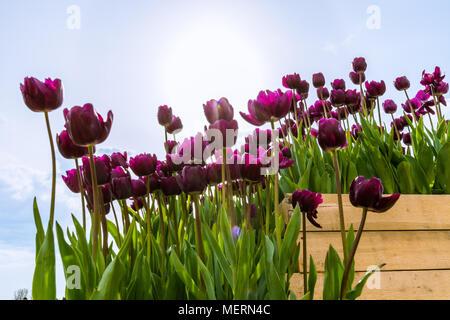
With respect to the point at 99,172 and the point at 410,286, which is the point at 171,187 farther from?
the point at 410,286

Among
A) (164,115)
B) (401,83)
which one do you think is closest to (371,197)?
(164,115)

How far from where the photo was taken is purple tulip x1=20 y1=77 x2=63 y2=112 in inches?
28.4

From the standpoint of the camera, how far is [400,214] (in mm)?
1484

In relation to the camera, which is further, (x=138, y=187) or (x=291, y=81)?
(x=291, y=81)

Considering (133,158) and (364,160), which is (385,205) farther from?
(364,160)

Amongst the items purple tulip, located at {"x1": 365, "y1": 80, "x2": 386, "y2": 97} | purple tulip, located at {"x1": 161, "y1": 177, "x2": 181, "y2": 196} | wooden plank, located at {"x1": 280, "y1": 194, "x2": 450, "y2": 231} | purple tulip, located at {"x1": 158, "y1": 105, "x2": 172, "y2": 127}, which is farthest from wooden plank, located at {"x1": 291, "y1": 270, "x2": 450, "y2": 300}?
purple tulip, located at {"x1": 365, "y1": 80, "x2": 386, "y2": 97}

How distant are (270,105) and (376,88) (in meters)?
1.48

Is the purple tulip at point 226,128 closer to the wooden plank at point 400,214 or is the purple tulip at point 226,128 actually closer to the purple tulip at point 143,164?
the purple tulip at point 143,164

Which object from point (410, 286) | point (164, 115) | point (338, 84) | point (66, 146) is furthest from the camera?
point (338, 84)

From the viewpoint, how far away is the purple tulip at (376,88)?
2028 mm

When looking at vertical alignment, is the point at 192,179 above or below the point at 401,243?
above

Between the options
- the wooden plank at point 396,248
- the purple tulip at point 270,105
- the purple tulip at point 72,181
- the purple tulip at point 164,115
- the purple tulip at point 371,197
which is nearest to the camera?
the purple tulip at point 371,197

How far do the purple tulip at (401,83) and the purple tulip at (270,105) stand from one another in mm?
1724

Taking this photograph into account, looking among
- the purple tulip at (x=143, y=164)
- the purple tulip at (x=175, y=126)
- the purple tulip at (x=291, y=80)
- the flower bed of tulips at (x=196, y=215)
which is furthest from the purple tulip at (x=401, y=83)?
the purple tulip at (x=143, y=164)
